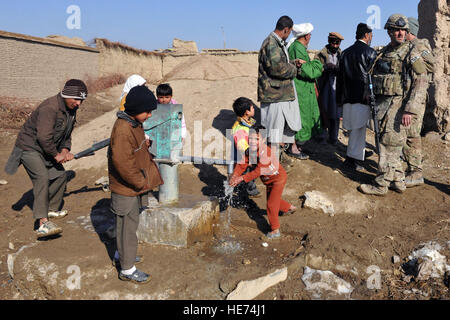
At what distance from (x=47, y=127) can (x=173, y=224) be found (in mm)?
1577

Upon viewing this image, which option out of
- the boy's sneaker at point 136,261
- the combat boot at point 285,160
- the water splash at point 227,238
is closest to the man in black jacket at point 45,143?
the boy's sneaker at point 136,261

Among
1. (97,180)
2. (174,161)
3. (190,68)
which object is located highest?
(190,68)

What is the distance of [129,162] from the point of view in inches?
97.8

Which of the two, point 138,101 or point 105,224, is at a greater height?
point 138,101

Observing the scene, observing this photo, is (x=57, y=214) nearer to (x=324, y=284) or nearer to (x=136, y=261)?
(x=136, y=261)

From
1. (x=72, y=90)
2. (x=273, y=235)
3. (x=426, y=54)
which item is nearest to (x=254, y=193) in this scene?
(x=273, y=235)

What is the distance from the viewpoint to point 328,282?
2.71 metres

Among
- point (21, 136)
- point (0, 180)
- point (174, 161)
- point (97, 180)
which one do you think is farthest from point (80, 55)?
point (174, 161)

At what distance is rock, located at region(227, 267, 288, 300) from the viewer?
2498 millimetres

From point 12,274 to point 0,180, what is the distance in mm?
3098

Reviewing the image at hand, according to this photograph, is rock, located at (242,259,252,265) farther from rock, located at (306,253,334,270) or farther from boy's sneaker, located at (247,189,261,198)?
boy's sneaker, located at (247,189,261,198)

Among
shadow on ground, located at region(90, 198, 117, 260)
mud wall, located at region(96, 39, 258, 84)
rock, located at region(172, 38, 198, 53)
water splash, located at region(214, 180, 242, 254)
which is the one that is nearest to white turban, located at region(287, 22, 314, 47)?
water splash, located at region(214, 180, 242, 254)

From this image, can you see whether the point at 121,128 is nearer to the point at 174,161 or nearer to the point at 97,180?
the point at 174,161

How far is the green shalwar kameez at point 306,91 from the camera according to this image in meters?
4.64
